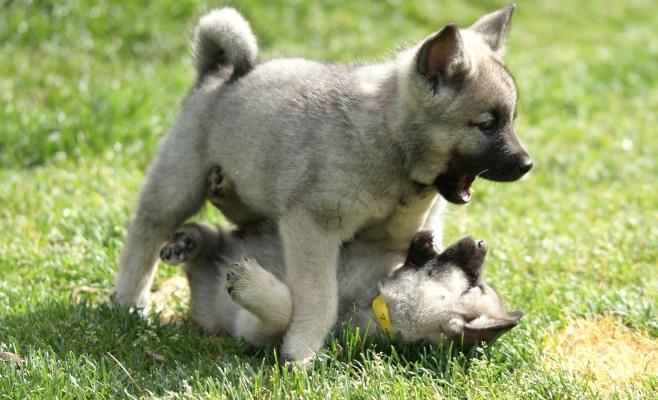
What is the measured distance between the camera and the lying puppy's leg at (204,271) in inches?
186

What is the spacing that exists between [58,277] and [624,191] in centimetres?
459

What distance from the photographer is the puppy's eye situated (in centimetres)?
404

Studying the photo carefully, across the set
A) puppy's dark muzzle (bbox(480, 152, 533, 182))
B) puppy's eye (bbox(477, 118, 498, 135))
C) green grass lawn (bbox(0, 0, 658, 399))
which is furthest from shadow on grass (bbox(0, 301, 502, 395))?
puppy's eye (bbox(477, 118, 498, 135))

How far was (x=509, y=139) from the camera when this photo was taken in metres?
4.07

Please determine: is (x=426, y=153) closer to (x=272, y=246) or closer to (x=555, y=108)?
(x=272, y=246)

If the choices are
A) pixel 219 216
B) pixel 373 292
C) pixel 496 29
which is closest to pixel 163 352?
pixel 373 292

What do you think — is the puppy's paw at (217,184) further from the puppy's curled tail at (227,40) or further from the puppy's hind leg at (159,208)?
the puppy's curled tail at (227,40)

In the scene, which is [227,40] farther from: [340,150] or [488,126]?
[488,126]

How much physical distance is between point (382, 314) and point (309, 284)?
458 millimetres

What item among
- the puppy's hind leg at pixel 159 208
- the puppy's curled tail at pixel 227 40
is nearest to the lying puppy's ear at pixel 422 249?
the puppy's hind leg at pixel 159 208

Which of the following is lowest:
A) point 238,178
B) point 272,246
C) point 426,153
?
point 272,246

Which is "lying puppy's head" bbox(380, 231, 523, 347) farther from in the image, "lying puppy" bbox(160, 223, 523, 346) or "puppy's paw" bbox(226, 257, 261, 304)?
"puppy's paw" bbox(226, 257, 261, 304)

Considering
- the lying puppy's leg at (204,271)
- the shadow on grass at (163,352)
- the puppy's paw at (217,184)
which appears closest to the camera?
the shadow on grass at (163,352)

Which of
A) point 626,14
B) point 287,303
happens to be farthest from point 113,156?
point 626,14
